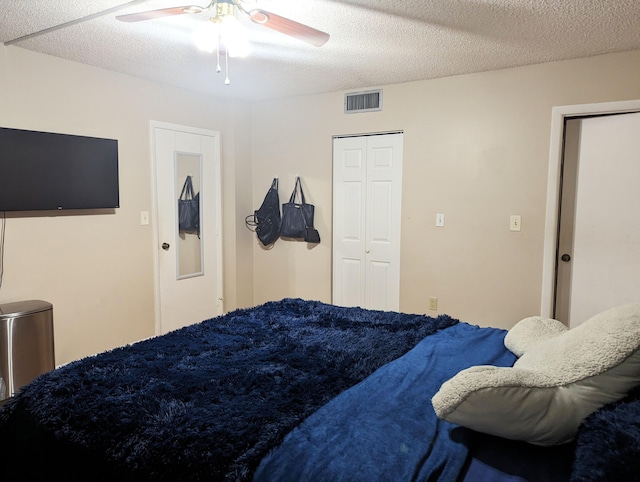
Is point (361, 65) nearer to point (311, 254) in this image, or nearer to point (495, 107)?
point (495, 107)

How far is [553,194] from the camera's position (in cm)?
345

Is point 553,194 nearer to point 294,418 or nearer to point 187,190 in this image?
point 294,418

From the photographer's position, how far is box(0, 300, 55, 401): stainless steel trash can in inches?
110

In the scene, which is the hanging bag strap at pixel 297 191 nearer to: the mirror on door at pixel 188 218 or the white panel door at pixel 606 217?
the mirror on door at pixel 188 218

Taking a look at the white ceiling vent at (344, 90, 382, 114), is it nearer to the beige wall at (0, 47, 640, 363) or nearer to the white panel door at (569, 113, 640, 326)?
the beige wall at (0, 47, 640, 363)

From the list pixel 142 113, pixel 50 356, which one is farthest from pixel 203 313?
pixel 142 113

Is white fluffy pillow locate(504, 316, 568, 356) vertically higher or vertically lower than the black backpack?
lower

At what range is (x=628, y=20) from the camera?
102 inches

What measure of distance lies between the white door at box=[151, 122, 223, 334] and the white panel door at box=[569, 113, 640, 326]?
3.25 m

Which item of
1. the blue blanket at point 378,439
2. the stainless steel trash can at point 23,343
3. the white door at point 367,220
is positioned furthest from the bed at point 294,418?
the white door at point 367,220

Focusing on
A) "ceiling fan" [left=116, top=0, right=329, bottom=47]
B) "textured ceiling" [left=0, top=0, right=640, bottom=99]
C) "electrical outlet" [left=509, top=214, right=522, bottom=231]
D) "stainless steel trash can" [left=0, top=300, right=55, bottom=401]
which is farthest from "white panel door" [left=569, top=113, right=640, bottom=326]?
"stainless steel trash can" [left=0, top=300, right=55, bottom=401]

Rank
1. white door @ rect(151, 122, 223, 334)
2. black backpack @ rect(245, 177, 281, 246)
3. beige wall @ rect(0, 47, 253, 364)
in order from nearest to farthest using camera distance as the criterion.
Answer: beige wall @ rect(0, 47, 253, 364) → white door @ rect(151, 122, 223, 334) → black backpack @ rect(245, 177, 281, 246)

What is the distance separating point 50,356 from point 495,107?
3.77 meters

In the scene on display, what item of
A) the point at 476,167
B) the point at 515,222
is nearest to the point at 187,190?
the point at 476,167
